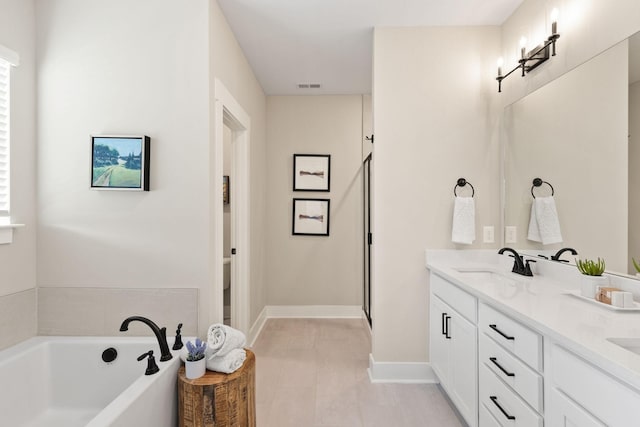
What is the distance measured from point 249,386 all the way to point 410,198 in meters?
1.69

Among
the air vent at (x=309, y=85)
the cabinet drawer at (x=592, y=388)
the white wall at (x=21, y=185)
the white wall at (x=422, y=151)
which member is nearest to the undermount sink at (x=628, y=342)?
the cabinet drawer at (x=592, y=388)

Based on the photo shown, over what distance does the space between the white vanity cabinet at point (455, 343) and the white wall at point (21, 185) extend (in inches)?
98.8

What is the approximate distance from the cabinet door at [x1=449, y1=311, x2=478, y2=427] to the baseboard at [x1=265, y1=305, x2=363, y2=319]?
209 cm

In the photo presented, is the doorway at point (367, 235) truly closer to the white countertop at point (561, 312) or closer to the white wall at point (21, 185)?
the white countertop at point (561, 312)

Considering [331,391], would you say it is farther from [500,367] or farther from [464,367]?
[500,367]

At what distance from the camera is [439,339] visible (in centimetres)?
239

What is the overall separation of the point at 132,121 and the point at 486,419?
251cm

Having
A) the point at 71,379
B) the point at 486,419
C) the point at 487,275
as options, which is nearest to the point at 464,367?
the point at 486,419

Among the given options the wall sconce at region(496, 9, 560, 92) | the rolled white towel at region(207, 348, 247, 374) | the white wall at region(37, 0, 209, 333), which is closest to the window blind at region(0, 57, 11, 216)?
the white wall at region(37, 0, 209, 333)

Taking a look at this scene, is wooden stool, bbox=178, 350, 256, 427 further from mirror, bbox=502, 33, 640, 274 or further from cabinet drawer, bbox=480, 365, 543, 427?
mirror, bbox=502, 33, 640, 274

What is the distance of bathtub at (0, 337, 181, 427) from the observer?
170cm

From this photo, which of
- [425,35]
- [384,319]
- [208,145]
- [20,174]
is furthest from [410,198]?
[20,174]

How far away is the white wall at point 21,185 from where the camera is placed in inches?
74.8

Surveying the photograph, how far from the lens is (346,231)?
167 inches
